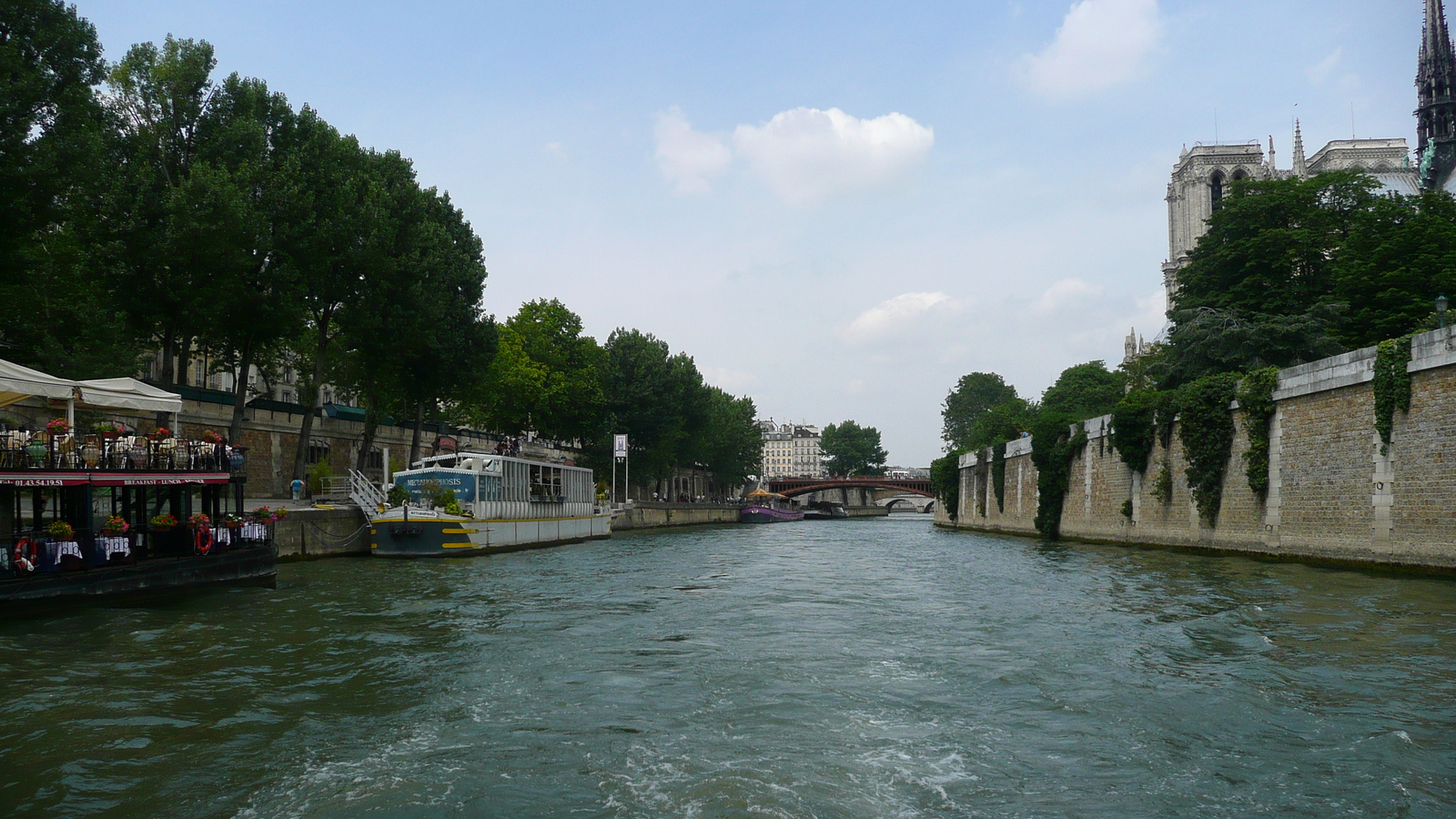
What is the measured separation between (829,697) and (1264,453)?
20160 mm

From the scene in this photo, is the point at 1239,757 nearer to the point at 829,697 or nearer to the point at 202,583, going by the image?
the point at 829,697

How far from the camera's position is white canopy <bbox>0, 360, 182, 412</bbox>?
16312 mm

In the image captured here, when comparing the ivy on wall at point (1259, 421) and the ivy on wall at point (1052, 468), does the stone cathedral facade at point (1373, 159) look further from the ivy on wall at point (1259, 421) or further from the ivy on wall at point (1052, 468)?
the ivy on wall at point (1259, 421)

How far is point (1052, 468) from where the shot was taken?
41062mm

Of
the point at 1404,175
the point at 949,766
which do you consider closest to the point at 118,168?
the point at 949,766

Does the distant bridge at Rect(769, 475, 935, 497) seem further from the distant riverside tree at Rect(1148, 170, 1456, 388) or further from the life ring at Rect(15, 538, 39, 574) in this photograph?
the life ring at Rect(15, 538, 39, 574)

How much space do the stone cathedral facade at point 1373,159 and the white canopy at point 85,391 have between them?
241ft

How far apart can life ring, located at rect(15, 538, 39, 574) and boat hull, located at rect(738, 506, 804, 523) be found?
75007 millimetres

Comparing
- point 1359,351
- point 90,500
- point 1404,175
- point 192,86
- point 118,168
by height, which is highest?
point 1404,175

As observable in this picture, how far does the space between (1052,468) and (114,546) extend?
Answer: 3543cm

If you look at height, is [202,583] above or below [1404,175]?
below

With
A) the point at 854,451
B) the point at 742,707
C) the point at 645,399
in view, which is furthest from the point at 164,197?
the point at 854,451

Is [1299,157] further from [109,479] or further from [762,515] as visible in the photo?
[109,479]

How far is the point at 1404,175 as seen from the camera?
73750 mm
